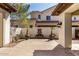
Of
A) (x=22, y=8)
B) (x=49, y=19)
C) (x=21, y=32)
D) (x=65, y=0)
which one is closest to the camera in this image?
(x=65, y=0)

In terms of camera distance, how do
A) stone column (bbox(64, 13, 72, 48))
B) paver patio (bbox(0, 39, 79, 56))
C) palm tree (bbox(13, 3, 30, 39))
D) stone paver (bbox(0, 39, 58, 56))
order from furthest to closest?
palm tree (bbox(13, 3, 30, 39))
stone column (bbox(64, 13, 72, 48))
stone paver (bbox(0, 39, 58, 56))
paver patio (bbox(0, 39, 79, 56))

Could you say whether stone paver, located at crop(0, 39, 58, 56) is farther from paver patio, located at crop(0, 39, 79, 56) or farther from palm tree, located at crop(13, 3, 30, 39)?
palm tree, located at crop(13, 3, 30, 39)

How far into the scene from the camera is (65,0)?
595cm

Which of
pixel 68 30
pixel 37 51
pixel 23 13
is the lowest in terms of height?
pixel 37 51

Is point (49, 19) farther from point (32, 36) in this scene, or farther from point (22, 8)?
point (22, 8)

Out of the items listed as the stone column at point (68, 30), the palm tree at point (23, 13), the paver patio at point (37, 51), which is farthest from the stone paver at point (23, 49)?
the palm tree at point (23, 13)

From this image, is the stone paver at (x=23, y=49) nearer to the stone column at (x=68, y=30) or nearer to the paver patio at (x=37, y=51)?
the paver patio at (x=37, y=51)

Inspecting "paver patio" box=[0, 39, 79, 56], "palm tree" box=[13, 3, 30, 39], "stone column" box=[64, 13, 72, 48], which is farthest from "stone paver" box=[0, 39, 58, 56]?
"palm tree" box=[13, 3, 30, 39]

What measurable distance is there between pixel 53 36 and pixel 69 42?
445 inches

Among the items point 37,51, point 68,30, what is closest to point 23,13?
point 68,30

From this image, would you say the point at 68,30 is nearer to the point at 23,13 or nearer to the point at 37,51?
the point at 37,51

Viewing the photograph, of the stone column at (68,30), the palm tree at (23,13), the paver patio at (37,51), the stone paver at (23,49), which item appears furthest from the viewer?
the palm tree at (23,13)

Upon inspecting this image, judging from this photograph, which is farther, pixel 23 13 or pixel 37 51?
pixel 23 13

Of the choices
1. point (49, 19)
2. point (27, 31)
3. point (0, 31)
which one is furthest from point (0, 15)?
point (49, 19)
